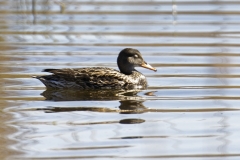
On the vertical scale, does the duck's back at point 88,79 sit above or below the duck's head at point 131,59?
below

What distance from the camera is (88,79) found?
11.6 m

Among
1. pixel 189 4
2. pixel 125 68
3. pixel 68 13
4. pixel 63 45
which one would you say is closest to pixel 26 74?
pixel 125 68

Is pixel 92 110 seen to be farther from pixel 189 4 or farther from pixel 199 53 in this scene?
pixel 189 4

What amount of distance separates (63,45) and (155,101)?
4.36 metres

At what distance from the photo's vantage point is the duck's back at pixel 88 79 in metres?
11.5

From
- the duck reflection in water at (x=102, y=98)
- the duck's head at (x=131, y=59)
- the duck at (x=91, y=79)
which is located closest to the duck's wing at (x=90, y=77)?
the duck at (x=91, y=79)

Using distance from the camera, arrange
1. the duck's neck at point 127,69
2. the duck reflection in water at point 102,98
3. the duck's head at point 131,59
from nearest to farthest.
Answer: the duck reflection in water at point 102,98, the duck's head at point 131,59, the duck's neck at point 127,69

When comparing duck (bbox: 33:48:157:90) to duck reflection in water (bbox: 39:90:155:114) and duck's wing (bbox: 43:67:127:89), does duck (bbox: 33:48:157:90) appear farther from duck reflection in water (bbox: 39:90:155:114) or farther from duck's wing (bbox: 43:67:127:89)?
duck reflection in water (bbox: 39:90:155:114)

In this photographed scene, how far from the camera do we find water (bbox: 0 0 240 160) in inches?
313

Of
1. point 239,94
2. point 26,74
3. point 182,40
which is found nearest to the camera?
point 239,94

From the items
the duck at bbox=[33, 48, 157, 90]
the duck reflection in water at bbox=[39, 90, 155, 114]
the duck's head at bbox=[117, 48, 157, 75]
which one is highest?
the duck's head at bbox=[117, 48, 157, 75]

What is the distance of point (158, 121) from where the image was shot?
905cm

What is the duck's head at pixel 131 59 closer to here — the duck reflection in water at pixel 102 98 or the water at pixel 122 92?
the water at pixel 122 92

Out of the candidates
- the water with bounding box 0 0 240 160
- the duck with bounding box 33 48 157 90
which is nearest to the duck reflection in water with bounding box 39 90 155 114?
the water with bounding box 0 0 240 160
